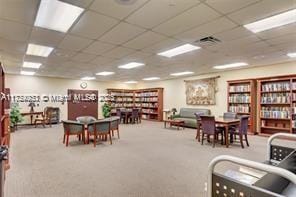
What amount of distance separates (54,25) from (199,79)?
6.98 m

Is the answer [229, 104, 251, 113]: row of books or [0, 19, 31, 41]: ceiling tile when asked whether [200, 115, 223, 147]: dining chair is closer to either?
[229, 104, 251, 113]: row of books

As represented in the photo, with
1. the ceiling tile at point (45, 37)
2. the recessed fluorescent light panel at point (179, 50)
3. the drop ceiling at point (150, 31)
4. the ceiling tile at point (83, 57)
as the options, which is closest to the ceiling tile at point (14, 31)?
the drop ceiling at point (150, 31)

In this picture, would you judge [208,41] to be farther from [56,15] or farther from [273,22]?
[56,15]

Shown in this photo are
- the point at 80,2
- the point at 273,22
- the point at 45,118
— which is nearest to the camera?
the point at 80,2

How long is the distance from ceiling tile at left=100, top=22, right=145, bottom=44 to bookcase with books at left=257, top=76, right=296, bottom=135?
5.21 meters

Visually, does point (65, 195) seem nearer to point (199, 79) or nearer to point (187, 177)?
point (187, 177)

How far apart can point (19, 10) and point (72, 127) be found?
3.11 metres

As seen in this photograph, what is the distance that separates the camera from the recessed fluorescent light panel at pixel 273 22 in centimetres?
287

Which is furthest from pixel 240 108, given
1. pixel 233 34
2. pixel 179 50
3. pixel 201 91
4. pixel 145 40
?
pixel 145 40

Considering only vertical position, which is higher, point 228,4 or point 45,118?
point 228,4

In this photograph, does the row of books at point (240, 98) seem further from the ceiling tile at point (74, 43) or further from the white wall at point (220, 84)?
the ceiling tile at point (74, 43)

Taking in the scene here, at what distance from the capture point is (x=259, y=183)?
2.96ft

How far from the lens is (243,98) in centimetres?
709

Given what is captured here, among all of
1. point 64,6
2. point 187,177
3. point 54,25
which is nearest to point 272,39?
point 187,177
